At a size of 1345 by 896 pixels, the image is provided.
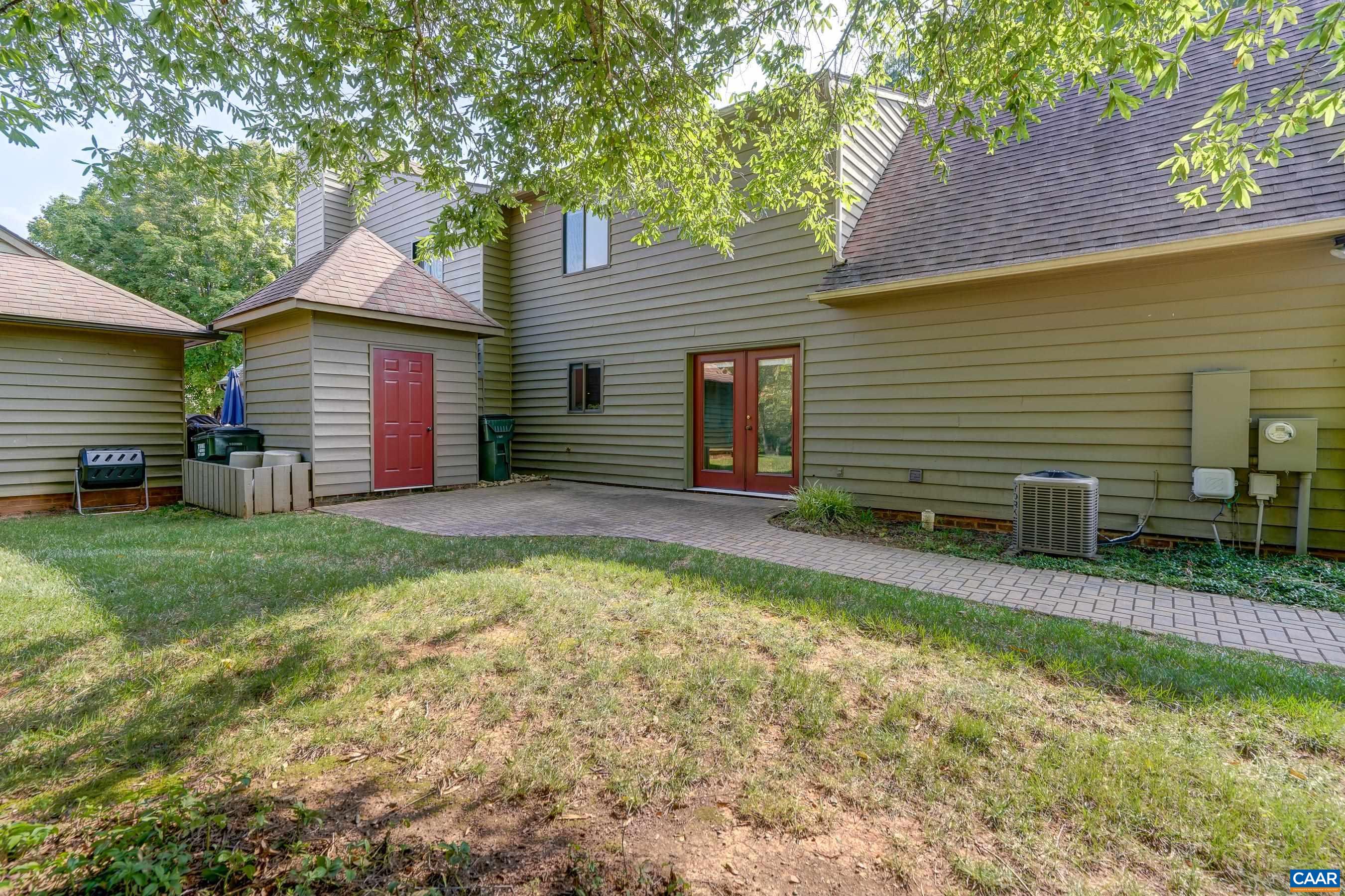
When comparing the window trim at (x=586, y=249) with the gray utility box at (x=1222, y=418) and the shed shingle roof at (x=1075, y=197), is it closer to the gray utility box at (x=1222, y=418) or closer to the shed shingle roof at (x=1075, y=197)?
the shed shingle roof at (x=1075, y=197)

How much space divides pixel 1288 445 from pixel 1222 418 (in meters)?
0.50

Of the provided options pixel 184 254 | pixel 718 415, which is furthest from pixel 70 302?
pixel 184 254

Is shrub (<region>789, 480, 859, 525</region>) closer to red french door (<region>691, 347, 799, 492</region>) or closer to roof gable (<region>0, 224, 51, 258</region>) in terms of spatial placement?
red french door (<region>691, 347, 799, 492</region>)

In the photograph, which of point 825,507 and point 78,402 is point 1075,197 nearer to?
point 825,507

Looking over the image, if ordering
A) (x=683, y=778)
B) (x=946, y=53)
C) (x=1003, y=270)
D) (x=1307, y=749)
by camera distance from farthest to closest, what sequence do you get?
(x=1003, y=270), (x=946, y=53), (x=1307, y=749), (x=683, y=778)

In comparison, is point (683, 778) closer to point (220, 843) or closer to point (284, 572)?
point (220, 843)

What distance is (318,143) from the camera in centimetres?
457

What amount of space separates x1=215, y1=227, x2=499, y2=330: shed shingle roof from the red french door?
4121mm

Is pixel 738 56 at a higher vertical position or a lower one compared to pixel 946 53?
higher

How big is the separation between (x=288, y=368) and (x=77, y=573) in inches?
201

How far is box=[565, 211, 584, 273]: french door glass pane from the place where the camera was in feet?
36.2

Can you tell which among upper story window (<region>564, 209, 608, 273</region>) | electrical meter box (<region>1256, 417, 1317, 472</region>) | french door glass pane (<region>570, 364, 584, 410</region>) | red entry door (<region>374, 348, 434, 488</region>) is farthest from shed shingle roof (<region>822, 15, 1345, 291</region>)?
red entry door (<region>374, 348, 434, 488</region>)

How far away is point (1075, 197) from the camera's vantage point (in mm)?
6590

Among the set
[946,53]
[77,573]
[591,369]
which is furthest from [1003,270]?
[77,573]
